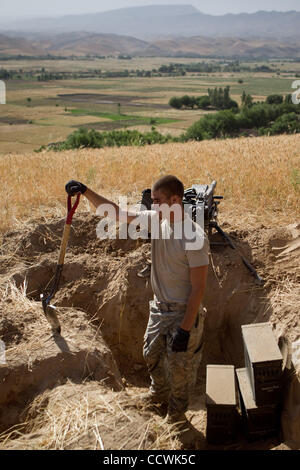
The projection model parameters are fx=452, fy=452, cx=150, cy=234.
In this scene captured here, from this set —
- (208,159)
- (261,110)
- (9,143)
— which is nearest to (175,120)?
(261,110)

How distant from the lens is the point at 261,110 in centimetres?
3953

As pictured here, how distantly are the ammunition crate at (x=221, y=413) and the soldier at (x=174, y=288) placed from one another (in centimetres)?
23

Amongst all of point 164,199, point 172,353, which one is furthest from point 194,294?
point 164,199

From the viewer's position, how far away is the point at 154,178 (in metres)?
8.78

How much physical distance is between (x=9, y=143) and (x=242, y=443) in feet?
104

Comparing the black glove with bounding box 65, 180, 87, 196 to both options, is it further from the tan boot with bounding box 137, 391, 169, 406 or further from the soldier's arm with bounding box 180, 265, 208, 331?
the tan boot with bounding box 137, 391, 169, 406

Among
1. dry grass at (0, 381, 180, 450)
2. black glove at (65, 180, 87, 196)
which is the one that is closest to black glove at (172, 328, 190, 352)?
dry grass at (0, 381, 180, 450)

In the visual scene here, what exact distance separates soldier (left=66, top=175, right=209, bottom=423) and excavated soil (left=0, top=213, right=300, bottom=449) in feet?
1.19

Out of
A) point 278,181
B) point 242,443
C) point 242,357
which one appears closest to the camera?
point 242,443

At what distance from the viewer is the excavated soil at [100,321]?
3.49m

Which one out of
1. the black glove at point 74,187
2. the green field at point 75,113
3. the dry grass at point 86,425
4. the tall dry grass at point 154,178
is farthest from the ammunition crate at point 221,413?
the green field at point 75,113

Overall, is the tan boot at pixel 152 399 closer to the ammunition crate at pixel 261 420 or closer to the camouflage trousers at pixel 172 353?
the camouflage trousers at pixel 172 353

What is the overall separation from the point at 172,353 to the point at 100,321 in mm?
2003

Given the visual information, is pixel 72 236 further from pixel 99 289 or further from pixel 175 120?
pixel 175 120
